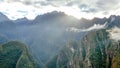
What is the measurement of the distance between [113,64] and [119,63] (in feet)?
29.1

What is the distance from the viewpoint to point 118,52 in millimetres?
198375

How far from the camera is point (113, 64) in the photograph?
19538 centimetres

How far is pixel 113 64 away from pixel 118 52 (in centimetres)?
855

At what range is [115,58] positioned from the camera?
19588 cm

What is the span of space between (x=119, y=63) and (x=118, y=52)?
1295 centimetres

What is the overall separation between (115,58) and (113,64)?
153 inches

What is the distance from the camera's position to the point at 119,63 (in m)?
187

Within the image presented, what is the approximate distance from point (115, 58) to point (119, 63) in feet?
30.5

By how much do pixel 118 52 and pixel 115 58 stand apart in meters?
4.90
